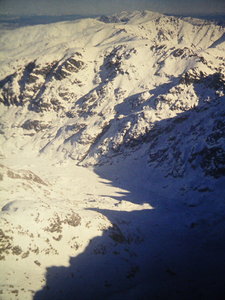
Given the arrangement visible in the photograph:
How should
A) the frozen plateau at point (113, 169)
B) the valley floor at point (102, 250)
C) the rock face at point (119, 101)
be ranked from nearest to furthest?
the valley floor at point (102, 250)
the frozen plateau at point (113, 169)
the rock face at point (119, 101)

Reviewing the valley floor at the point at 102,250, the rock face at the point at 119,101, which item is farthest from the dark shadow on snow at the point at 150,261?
the rock face at the point at 119,101

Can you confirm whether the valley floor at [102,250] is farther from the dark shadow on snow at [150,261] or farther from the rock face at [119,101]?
the rock face at [119,101]

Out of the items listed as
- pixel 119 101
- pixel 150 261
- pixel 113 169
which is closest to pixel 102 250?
pixel 150 261

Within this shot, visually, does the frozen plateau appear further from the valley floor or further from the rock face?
the rock face

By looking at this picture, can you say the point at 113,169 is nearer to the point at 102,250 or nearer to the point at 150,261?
the point at 150,261

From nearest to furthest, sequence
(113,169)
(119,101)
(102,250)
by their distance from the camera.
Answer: (102,250) < (113,169) < (119,101)

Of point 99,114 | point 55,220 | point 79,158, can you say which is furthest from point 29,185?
point 99,114

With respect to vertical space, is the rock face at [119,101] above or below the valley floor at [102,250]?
above

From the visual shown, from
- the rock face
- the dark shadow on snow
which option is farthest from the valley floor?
the rock face

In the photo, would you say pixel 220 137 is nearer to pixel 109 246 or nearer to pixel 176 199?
pixel 176 199

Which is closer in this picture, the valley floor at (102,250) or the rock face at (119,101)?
the valley floor at (102,250)
